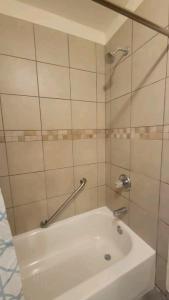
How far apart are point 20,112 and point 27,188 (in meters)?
0.64

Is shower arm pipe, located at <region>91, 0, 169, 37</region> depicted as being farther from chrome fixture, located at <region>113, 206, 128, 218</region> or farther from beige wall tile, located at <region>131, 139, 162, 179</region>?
chrome fixture, located at <region>113, 206, 128, 218</region>

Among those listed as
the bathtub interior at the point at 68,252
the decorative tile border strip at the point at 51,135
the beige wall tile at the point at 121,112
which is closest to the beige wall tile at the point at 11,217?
the bathtub interior at the point at 68,252

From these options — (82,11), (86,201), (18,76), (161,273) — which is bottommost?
(161,273)

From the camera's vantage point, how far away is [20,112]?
1144mm

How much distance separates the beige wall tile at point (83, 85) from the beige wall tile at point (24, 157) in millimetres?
577

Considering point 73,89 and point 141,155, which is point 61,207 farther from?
point 73,89

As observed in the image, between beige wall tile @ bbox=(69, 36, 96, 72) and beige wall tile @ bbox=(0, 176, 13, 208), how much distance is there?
1133mm

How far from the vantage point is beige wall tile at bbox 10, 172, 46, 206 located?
1205 millimetres

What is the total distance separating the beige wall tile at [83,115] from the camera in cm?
135

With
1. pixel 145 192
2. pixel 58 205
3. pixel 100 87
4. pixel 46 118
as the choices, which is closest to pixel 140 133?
pixel 145 192

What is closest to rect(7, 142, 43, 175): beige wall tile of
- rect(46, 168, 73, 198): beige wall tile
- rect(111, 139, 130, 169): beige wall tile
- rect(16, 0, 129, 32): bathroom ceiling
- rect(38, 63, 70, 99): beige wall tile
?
rect(46, 168, 73, 198): beige wall tile

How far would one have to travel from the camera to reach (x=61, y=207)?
4.60 feet

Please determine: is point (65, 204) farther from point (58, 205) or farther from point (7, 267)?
point (7, 267)

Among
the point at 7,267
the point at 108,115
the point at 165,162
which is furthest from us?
the point at 108,115
